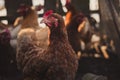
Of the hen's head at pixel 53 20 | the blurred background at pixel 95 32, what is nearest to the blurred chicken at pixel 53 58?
the hen's head at pixel 53 20

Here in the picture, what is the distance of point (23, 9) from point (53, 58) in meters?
0.38

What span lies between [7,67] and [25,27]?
0.91 feet

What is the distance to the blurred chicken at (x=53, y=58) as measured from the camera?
175 cm

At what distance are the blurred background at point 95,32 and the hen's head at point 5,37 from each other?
30 mm

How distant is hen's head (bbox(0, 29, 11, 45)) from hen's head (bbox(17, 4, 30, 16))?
0.45ft

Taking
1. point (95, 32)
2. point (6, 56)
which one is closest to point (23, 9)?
point (6, 56)

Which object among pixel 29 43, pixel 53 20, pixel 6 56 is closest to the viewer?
pixel 53 20

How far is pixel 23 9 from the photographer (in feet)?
6.32

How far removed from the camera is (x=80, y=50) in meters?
1.96

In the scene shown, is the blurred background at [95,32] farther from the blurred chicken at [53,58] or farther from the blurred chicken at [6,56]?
the blurred chicken at [53,58]

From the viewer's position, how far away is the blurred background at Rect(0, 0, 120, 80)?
6.26ft

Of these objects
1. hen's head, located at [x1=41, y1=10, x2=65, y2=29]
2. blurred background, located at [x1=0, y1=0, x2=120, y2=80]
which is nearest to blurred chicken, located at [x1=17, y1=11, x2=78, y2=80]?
hen's head, located at [x1=41, y1=10, x2=65, y2=29]

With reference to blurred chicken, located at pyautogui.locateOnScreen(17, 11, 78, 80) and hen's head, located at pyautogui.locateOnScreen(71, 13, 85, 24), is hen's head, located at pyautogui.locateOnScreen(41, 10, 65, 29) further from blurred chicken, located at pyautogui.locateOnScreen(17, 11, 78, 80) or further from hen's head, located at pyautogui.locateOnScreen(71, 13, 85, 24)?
hen's head, located at pyautogui.locateOnScreen(71, 13, 85, 24)

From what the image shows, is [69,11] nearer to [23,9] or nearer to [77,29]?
[77,29]
